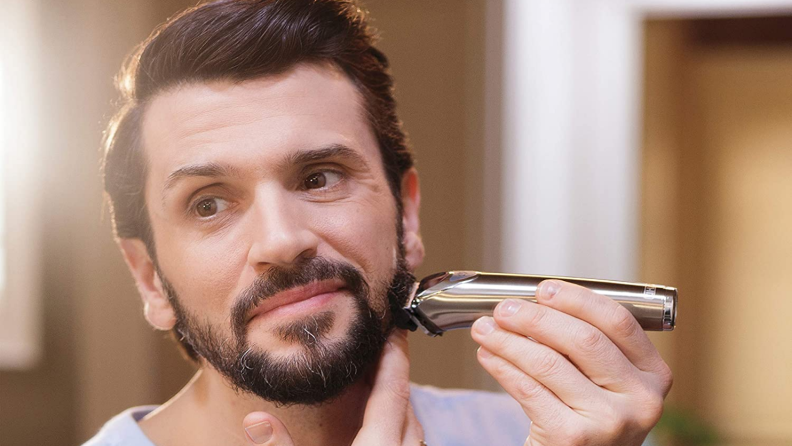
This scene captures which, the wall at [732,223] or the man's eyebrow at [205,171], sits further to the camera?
the wall at [732,223]

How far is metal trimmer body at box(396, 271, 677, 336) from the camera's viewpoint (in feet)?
1.73

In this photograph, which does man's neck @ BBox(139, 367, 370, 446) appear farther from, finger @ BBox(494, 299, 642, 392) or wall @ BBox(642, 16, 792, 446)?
wall @ BBox(642, 16, 792, 446)

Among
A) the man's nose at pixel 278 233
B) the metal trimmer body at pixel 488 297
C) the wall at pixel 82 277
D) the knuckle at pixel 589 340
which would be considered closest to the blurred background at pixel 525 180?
the wall at pixel 82 277

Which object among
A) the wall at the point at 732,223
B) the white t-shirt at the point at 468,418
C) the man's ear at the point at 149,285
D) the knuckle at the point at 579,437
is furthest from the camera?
the wall at the point at 732,223

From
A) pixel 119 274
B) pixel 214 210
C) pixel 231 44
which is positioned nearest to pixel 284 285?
pixel 214 210

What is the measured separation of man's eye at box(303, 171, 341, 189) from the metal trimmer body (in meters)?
0.11

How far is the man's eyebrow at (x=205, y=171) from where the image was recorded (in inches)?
22.2

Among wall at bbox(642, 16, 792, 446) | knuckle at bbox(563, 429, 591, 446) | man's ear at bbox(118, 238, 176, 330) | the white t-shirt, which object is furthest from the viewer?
wall at bbox(642, 16, 792, 446)

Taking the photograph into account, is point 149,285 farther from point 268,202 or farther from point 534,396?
point 534,396

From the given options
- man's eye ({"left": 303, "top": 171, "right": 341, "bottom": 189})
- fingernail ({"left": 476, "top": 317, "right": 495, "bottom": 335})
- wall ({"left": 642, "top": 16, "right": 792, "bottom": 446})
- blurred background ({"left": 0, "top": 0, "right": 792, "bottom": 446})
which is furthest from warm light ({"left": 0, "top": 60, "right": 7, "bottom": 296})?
wall ({"left": 642, "top": 16, "right": 792, "bottom": 446})

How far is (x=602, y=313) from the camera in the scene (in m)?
0.52

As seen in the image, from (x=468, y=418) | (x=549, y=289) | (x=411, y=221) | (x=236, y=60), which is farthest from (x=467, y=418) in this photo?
(x=236, y=60)

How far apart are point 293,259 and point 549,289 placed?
0.59 ft

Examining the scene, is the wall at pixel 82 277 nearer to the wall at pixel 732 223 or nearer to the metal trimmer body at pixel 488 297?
the metal trimmer body at pixel 488 297
